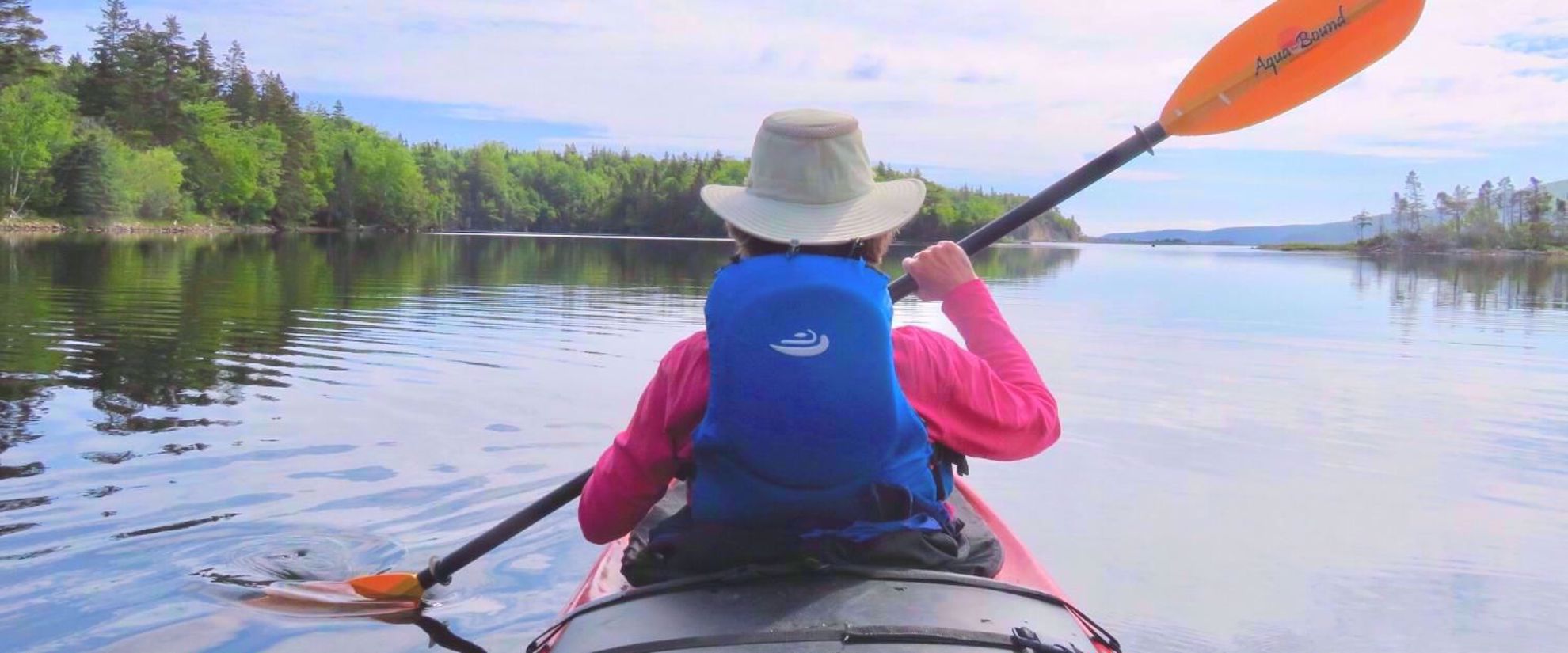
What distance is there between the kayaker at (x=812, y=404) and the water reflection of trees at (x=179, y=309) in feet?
20.2

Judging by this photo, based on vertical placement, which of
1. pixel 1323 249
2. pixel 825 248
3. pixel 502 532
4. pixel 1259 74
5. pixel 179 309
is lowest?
pixel 502 532

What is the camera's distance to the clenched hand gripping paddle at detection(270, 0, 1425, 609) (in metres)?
4.64

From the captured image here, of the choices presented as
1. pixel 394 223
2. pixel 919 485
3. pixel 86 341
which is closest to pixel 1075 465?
pixel 919 485

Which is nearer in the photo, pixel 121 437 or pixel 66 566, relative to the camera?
pixel 66 566

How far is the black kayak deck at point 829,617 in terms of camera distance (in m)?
2.57

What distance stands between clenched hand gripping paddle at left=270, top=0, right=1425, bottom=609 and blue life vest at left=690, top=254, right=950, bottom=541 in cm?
181

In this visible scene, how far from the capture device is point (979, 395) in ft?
9.70

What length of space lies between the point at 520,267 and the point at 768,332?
34.6 m

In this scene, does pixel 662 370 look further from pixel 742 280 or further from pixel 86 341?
pixel 86 341

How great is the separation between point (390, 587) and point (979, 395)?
3559 millimetres

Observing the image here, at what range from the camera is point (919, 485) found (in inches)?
114

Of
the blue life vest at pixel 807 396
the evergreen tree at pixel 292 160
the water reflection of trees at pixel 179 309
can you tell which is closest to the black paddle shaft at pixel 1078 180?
the blue life vest at pixel 807 396

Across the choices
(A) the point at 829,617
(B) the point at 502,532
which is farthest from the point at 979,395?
(B) the point at 502,532

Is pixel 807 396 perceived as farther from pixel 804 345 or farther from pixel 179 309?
pixel 179 309
